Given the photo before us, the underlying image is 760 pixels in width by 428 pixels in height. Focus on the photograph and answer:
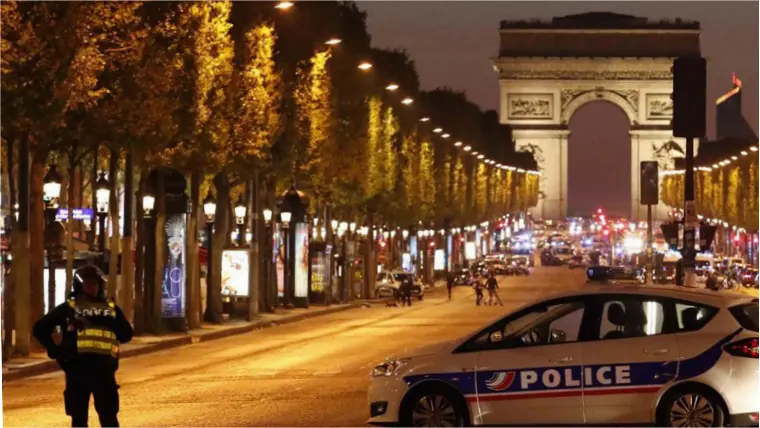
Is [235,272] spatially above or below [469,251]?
above

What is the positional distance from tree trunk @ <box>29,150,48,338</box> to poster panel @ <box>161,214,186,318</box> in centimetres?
732

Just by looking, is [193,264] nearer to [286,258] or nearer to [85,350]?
[286,258]

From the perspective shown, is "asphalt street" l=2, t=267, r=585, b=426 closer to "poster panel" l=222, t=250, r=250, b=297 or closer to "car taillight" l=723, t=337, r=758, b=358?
"poster panel" l=222, t=250, r=250, b=297

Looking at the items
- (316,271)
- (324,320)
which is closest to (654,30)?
(316,271)

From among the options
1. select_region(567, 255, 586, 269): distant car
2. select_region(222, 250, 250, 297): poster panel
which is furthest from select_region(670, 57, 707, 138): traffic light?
select_region(567, 255, 586, 269): distant car

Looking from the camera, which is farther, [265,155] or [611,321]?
[265,155]

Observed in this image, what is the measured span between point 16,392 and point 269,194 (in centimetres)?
2883

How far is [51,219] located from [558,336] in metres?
23.5

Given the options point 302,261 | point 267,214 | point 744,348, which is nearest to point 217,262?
point 267,214

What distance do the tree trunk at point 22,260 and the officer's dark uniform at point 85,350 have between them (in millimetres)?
16657

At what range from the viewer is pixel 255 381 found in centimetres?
2383

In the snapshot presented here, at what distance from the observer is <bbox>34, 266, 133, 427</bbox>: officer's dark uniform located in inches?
520

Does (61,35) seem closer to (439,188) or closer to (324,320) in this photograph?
(324,320)

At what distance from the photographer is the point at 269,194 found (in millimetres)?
52094
